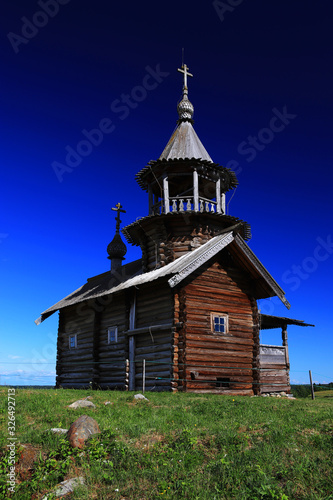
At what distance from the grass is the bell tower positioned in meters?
12.1

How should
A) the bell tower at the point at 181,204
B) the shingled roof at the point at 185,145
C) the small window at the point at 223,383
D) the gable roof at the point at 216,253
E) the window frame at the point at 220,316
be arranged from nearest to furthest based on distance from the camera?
the gable roof at the point at 216,253, the small window at the point at 223,383, the window frame at the point at 220,316, the bell tower at the point at 181,204, the shingled roof at the point at 185,145

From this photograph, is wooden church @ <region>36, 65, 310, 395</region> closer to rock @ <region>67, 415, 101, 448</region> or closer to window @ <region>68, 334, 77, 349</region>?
window @ <region>68, 334, 77, 349</region>

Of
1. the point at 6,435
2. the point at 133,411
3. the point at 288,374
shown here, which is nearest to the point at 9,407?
the point at 6,435

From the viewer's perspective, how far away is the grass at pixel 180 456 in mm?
6594

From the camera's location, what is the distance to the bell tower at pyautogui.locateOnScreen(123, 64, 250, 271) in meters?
22.6

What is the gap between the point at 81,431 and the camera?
8.38 m

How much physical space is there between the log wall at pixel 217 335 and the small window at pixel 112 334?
572cm

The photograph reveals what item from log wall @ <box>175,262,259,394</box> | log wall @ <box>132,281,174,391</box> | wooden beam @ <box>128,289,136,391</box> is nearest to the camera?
log wall @ <box>175,262,259,394</box>

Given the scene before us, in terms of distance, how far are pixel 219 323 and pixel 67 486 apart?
13.5 metres

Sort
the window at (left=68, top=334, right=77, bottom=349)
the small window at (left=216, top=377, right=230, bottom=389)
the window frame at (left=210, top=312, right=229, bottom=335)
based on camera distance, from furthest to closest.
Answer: the window at (left=68, top=334, right=77, bottom=349) → the window frame at (left=210, top=312, right=229, bottom=335) → the small window at (left=216, top=377, right=230, bottom=389)

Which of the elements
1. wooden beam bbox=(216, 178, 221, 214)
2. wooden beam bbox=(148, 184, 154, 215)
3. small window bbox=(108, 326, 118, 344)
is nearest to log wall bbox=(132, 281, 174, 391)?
small window bbox=(108, 326, 118, 344)

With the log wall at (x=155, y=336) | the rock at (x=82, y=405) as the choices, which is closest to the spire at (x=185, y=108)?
the log wall at (x=155, y=336)

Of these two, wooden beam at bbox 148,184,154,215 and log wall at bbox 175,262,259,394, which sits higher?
wooden beam at bbox 148,184,154,215

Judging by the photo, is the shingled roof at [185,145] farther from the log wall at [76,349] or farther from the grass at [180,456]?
the grass at [180,456]
